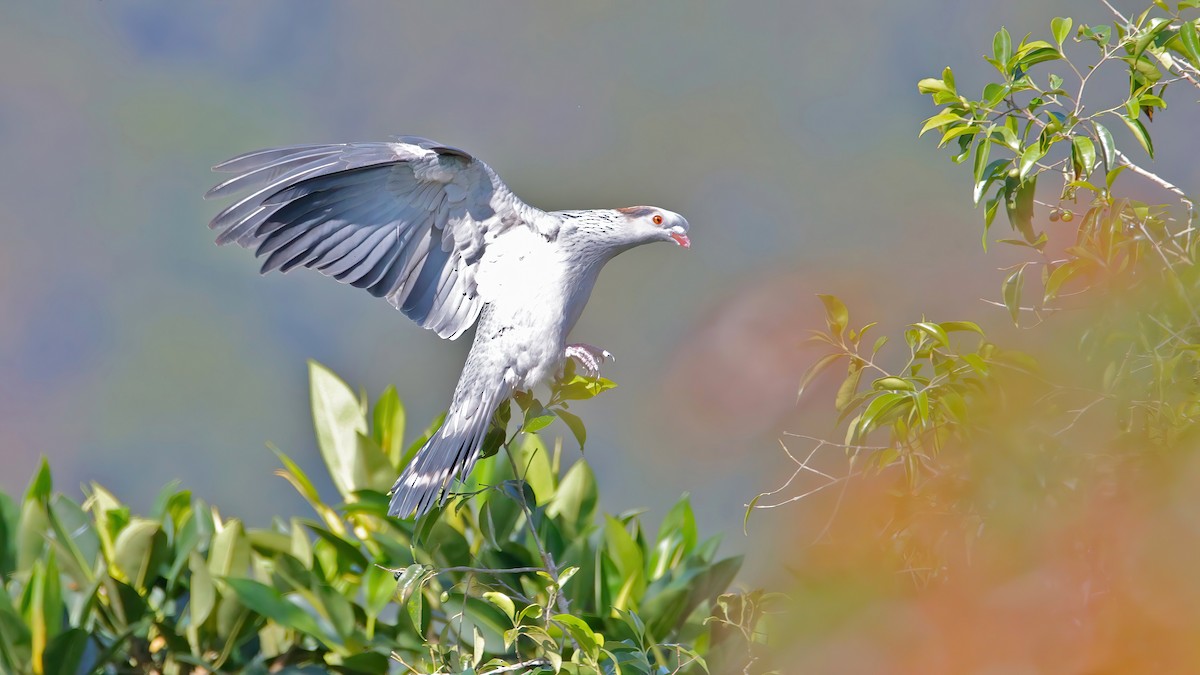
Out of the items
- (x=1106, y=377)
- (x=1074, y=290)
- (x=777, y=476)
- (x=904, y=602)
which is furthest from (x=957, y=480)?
(x=777, y=476)

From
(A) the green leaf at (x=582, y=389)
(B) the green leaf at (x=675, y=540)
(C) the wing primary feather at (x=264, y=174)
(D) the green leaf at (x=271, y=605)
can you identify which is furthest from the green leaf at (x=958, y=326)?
(D) the green leaf at (x=271, y=605)

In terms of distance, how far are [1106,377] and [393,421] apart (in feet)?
6.30

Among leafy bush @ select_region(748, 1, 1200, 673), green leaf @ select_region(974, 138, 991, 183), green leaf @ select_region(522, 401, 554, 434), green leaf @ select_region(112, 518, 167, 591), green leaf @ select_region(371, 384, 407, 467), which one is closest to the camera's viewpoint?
leafy bush @ select_region(748, 1, 1200, 673)

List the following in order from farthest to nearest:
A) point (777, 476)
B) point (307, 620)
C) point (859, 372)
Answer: point (307, 620) < point (777, 476) < point (859, 372)

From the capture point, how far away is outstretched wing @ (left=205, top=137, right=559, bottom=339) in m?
1.66

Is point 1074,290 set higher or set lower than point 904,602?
higher

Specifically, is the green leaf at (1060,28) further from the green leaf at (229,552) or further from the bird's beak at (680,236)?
the green leaf at (229,552)

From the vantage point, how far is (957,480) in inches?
42.5

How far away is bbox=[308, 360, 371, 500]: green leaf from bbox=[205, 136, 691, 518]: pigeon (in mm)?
907

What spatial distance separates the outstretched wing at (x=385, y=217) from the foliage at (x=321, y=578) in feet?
1.73

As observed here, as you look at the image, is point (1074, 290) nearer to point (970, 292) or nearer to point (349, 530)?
point (970, 292)

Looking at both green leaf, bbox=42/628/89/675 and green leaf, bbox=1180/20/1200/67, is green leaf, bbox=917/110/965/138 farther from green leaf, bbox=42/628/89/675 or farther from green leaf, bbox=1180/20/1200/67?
green leaf, bbox=42/628/89/675

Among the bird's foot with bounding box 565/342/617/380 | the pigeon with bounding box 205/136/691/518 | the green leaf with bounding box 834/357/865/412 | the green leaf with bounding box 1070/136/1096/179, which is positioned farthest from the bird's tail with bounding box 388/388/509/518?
the green leaf with bounding box 1070/136/1096/179

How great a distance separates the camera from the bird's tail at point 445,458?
164 centimetres
